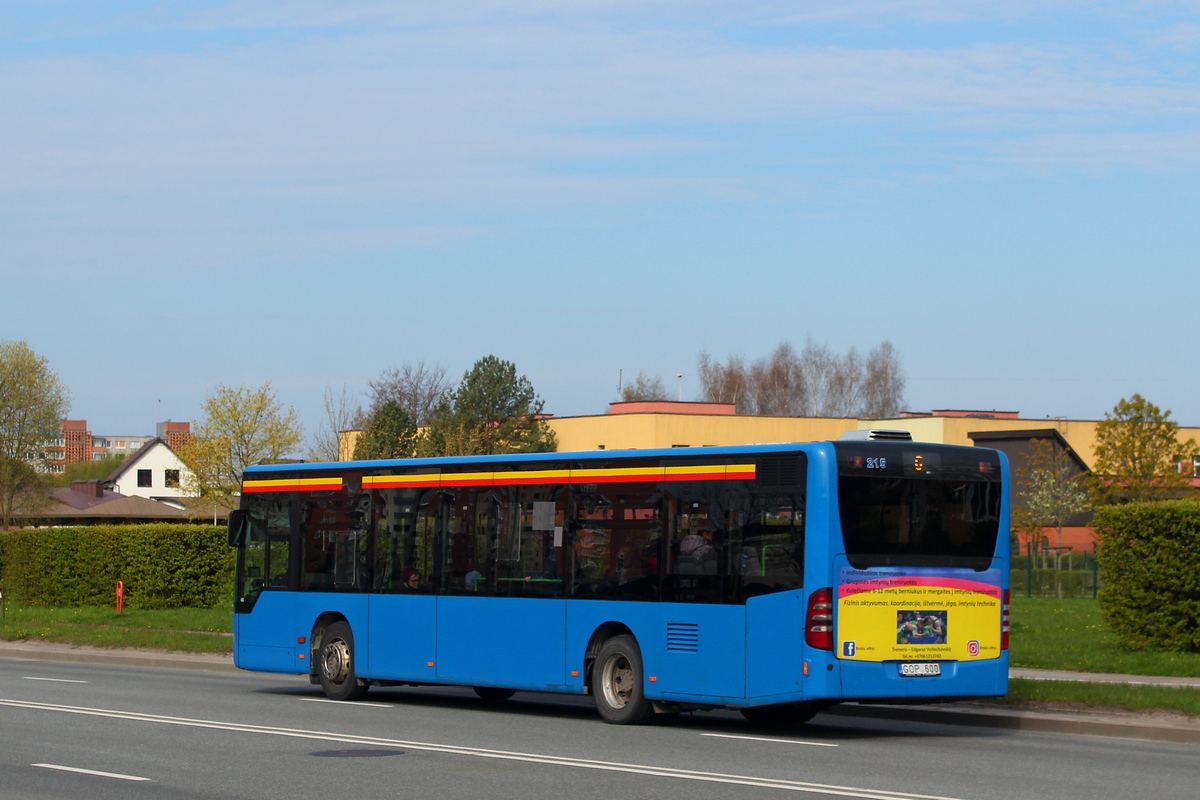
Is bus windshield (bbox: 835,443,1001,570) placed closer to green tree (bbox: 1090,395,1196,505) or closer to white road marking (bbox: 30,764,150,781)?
white road marking (bbox: 30,764,150,781)

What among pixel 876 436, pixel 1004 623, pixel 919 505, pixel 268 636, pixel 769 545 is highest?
pixel 876 436

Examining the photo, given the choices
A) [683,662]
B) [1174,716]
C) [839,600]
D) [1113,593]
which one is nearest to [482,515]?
[683,662]

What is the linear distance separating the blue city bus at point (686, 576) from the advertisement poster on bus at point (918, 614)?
0.06 feet

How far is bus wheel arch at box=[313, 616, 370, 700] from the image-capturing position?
18.3 metres

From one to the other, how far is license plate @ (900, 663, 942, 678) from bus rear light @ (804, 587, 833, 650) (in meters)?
0.86

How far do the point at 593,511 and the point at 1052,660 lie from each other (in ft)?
26.3

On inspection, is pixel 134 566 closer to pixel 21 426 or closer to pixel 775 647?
pixel 775 647

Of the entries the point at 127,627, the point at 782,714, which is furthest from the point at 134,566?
the point at 782,714

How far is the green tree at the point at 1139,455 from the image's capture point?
172 feet

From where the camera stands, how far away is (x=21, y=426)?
87.3 meters

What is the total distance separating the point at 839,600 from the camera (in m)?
13.6

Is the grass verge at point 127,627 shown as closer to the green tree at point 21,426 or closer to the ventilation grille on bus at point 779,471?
the ventilation grille on bus at point 779,471

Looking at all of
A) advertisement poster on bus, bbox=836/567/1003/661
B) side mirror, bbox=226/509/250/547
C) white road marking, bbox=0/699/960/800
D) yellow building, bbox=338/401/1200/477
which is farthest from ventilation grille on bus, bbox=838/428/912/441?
yellow building, bbox=338/401/1200/477

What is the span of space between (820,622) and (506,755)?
3.00 meters
